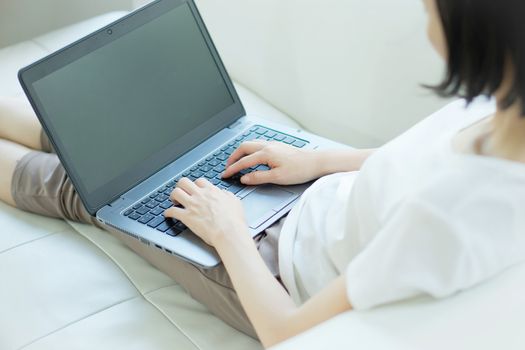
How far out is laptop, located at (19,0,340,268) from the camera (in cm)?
103

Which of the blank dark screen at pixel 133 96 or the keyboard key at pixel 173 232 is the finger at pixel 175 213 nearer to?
the keyboard key at pixel 173 232

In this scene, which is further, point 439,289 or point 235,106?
point 235,106

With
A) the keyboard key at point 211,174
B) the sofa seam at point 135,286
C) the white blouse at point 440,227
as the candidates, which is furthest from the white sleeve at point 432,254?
the keyboard key at point 211,174

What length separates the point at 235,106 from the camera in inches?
49.4

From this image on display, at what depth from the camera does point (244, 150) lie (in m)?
1.12

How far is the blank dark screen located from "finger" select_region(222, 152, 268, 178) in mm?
132

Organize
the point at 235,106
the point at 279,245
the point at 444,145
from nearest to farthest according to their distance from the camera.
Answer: the point at 444,145, the point at 279,245, the point at 235,106

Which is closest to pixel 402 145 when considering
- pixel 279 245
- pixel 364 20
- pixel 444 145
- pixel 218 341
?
pixel 444 145

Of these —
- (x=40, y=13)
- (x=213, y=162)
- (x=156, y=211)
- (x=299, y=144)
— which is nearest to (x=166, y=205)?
(x=156, y=211)

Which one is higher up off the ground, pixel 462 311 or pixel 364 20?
pixel 364 20

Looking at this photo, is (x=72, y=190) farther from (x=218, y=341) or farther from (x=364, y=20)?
(x=364, y=20)

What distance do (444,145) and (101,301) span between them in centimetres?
54

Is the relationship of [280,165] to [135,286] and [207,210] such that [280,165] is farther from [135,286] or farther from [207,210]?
[135,286]

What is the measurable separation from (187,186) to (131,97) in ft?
0.61
